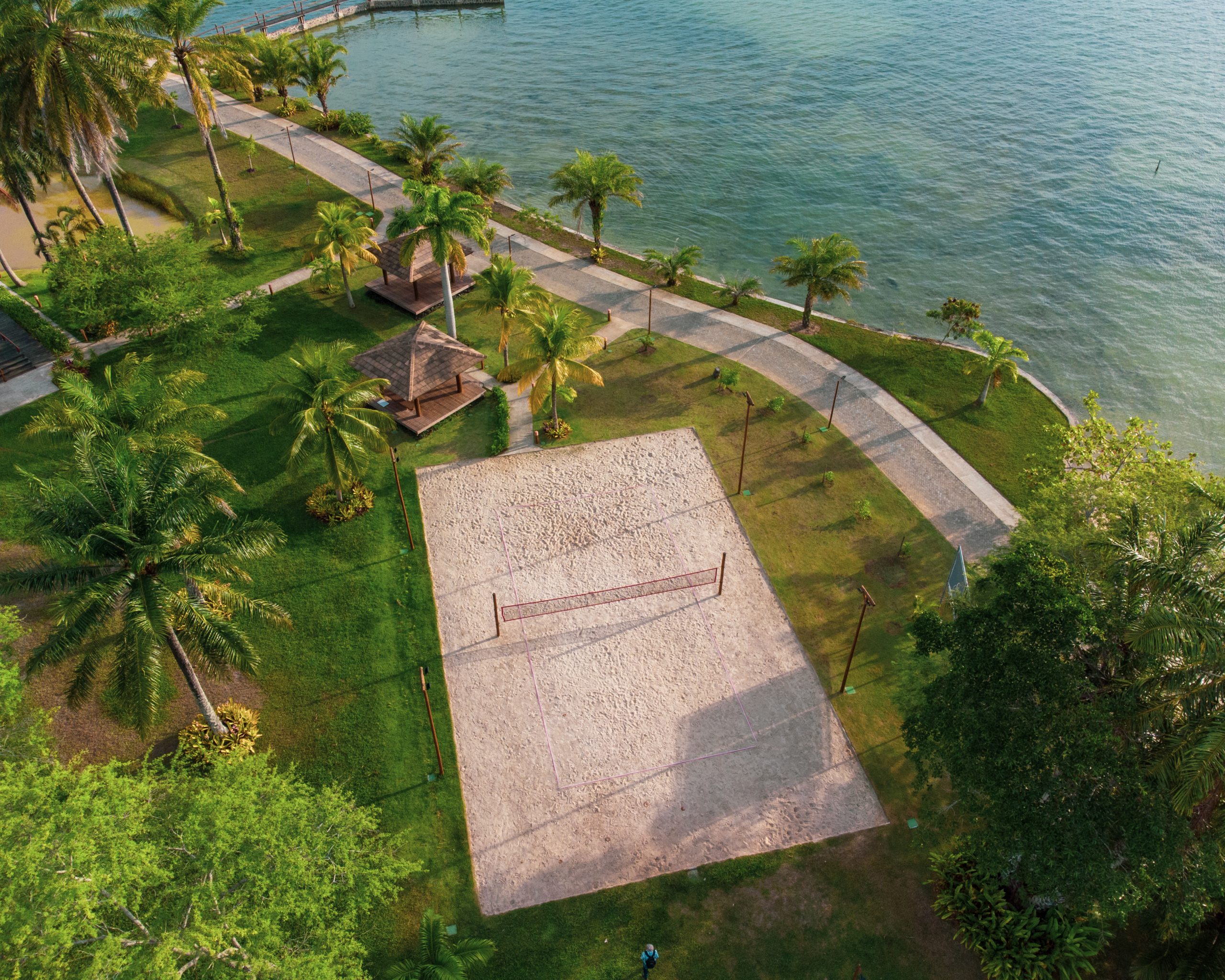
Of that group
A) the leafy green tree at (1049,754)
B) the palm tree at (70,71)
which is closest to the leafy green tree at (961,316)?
the leafy green tree at (1049,754)

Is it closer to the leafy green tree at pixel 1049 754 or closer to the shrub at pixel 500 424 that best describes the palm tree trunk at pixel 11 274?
the shrub at pixel 500 424

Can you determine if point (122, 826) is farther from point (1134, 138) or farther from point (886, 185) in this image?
point (1134, 138)

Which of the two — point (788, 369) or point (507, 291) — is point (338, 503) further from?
point (788, 369)

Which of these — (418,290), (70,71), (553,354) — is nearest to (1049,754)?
(553,354)

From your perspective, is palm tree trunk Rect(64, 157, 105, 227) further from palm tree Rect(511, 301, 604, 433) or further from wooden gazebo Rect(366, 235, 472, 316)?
palm tree Rect(511, 301, 604, 433)

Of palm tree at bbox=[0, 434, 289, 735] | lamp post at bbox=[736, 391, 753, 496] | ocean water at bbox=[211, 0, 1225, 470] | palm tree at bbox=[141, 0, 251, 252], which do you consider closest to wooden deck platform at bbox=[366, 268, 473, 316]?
palm tree at bbox=[141, 0, 251, 252]
